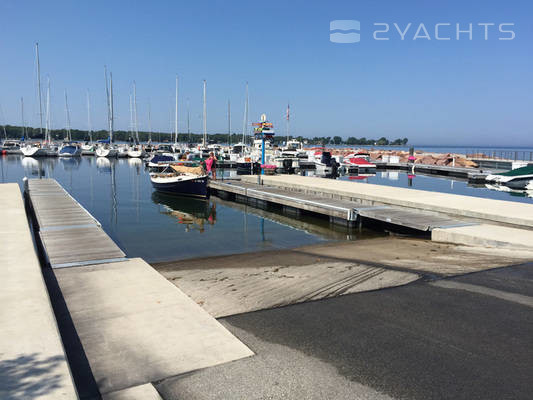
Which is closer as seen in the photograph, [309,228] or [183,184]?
[309,228]

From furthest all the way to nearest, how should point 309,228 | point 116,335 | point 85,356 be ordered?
point 309,228, point 116,335, point 85,356

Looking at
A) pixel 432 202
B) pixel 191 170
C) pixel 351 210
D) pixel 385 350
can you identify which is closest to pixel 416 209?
pixel 432 202

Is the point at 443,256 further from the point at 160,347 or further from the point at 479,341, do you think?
the point at 160,347

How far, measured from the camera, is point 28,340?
486 centimetres

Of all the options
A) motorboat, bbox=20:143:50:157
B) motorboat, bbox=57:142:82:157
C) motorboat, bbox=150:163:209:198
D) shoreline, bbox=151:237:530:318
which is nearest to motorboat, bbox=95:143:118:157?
motorboat, bbox=57:142:82:157

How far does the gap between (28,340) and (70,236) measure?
762cm

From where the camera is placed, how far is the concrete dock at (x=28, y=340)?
3.96 metres

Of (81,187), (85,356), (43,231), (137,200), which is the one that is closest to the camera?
(85,356)

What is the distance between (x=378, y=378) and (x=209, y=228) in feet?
47.4

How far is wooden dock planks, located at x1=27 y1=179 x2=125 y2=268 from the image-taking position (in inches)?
375

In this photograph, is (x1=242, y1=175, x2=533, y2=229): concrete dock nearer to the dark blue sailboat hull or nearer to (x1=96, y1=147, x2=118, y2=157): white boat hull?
the dark blue sailboat hull

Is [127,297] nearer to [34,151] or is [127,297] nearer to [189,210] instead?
[189,210]

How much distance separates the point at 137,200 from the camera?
26953mm

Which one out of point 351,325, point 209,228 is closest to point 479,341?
point 351,325
